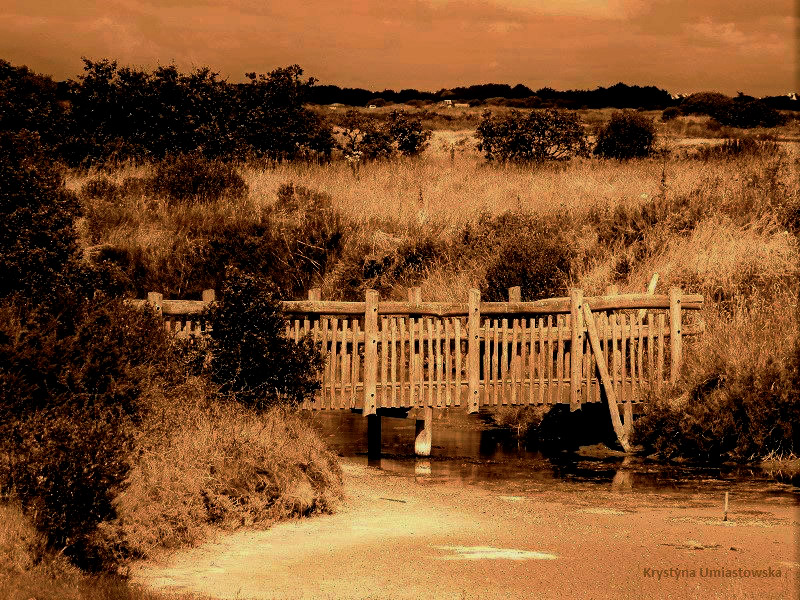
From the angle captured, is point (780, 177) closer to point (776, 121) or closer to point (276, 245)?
point (276, 245)

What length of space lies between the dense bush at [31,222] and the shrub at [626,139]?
2511 centimetres

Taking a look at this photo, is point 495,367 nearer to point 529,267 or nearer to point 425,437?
point 425,437

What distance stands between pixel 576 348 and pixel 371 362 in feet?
11.2

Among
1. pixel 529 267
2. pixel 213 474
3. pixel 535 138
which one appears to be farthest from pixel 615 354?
pixel 535 138

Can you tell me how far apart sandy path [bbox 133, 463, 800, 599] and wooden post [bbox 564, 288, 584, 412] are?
12.2ft

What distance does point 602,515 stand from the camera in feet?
44.7

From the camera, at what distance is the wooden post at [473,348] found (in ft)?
58.8

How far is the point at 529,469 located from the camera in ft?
57.2

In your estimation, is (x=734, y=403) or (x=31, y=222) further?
(x=734, y=403)

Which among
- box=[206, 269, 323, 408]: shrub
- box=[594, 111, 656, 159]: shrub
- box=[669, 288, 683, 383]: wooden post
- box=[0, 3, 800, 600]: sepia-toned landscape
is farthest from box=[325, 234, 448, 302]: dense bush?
box=[594, 111, 656, 159]: shrub

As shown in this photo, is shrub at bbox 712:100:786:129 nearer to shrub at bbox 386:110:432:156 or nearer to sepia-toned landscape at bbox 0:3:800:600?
sepia-toned landscape at bbox 0:3:800:600

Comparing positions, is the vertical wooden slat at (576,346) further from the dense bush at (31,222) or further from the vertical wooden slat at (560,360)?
the dense bush at (31,222)

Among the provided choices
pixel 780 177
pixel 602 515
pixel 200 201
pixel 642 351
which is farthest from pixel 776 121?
pixel 602 515

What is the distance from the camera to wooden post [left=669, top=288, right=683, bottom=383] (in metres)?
18.6
